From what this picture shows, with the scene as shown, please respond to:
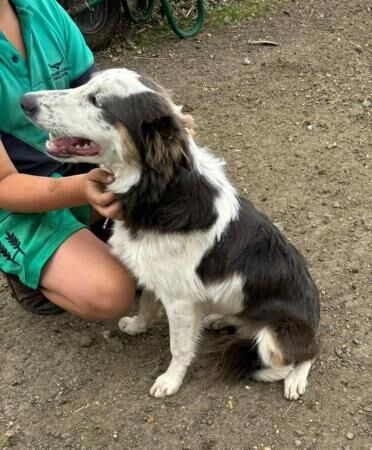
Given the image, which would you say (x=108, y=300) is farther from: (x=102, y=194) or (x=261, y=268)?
(x=261, y=268)

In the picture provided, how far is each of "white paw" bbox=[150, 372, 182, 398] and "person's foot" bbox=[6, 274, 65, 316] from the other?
0.70 m

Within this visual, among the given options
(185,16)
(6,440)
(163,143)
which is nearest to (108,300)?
(6,440)

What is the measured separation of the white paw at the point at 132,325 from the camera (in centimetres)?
276

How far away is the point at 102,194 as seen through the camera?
2188mm

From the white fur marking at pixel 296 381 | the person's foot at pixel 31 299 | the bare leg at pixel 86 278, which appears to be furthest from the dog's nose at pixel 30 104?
the white fur marking at pixel 296 381

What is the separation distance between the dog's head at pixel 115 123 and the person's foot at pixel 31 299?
925 millimetres

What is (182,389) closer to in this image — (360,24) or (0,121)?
(0,121)

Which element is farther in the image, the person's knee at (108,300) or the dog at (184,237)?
the person's knee at (108,300)

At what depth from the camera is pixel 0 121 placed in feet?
7.83

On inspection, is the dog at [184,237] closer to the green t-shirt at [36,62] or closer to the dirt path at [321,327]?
the dirt path at [321,327]

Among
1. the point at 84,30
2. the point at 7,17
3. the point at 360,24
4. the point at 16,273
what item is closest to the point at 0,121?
the point at 7,17

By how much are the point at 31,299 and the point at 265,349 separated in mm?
1196

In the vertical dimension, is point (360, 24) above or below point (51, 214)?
below

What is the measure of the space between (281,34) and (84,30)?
188 cm
